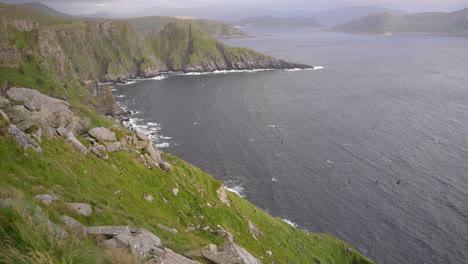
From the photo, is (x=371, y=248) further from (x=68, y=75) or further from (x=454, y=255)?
(x=68, y=75)

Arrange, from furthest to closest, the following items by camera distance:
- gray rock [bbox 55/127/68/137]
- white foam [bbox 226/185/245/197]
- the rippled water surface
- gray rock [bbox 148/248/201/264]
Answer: white foam [bbox 226/185/245/197]
the rippled water surface
gray rock [bbox 55/127/68/137]
gray rock [bbox 148/248/201/264]

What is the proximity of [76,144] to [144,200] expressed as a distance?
11.7 metres

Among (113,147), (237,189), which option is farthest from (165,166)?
(237,189)

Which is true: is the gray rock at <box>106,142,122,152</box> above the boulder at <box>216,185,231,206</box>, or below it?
above

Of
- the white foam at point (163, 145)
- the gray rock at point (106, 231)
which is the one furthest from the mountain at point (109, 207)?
the white foam at point (163, 145)

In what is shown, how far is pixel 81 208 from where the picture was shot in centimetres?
2534

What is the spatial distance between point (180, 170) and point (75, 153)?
74.3ft

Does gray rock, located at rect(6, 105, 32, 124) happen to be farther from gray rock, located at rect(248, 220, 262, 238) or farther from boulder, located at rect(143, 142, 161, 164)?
gray rock, located at rect(248, 220, 262, 238)

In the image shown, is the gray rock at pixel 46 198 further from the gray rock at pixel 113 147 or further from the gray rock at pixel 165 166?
the gray rock at pixel 165 166

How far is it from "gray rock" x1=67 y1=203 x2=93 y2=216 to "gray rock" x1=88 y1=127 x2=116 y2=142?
23641 millimetres

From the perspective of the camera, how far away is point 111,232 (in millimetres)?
20391

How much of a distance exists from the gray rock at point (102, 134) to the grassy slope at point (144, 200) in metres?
3.57

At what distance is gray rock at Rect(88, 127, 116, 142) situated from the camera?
47831mm

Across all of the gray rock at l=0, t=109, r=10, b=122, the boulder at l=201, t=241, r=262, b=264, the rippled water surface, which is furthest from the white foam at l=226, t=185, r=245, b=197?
the boulder at l=201, t=241, r=262, b=264
